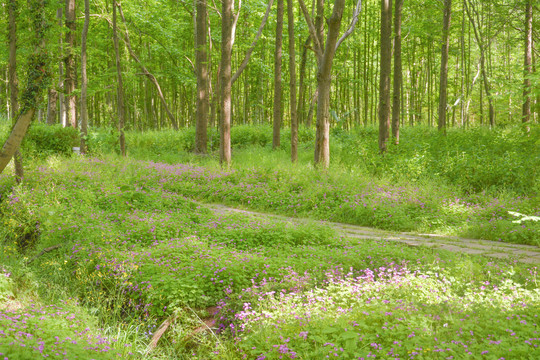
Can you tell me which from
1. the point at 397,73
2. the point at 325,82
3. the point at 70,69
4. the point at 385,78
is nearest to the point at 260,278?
the point at 325,82

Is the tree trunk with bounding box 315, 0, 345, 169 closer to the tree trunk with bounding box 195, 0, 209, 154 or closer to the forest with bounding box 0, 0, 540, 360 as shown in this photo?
the forest with bounding box 0, 0, 540, 360

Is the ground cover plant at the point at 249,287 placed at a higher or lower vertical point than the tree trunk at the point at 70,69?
lower

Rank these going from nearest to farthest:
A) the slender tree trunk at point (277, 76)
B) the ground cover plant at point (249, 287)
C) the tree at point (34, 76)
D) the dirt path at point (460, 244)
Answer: the ground cover plant at point (249, 287), the dirt path at point (460, 244), the tree at point (34, 76), the slender tree trunk at point (277, 76)

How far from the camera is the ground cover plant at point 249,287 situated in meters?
3.46

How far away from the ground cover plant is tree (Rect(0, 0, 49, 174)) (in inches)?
67.0

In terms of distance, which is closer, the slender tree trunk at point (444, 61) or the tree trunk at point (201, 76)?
the slender tree trunk at point (444, 61)

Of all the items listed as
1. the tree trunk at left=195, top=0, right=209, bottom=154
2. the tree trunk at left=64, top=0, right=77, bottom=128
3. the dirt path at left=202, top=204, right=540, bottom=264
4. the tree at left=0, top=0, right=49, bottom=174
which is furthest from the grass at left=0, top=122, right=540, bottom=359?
the tree trunk at left=64, top=0, right=77, bottom=128

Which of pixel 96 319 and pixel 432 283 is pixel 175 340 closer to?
pixel 96 319

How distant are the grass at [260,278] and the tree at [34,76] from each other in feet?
5.03

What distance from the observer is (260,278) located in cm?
518

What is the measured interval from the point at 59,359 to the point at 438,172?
11112mm

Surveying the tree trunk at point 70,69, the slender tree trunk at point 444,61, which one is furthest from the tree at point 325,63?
the tree trunk at point 70,69

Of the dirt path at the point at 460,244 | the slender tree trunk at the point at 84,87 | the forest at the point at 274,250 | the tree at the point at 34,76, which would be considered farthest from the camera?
the slender tree trunk at the point at 84,87

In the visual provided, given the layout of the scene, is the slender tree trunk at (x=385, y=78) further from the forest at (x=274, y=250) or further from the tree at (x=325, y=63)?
the tree at (x=325, y=63)
